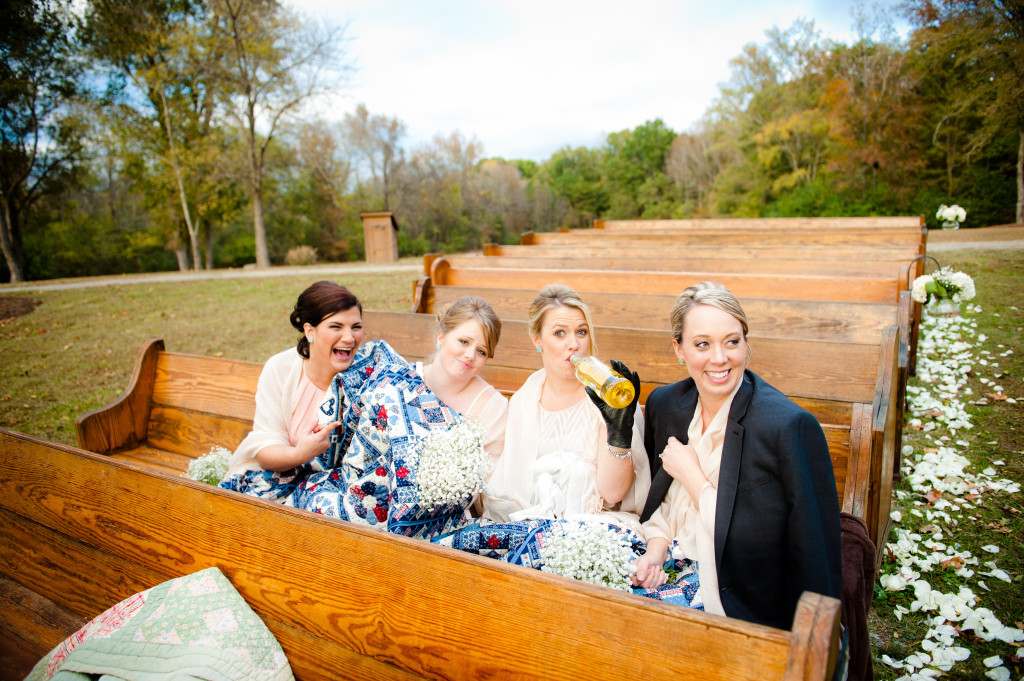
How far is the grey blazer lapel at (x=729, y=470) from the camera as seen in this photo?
169 cm

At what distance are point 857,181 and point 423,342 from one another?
949 inches

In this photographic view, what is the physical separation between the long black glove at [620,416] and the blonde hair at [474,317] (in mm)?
615

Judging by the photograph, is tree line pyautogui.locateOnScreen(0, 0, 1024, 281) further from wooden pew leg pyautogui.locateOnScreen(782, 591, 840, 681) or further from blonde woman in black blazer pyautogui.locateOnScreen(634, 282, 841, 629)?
wooden pew leg pyautogui.locateOnScreen(782, 591, 840, 681)

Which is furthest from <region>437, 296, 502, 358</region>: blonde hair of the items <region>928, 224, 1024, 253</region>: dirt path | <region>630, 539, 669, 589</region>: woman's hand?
<region>928, 224, 1024, 253</region>: dirt path

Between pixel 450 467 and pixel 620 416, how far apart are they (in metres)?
0.64

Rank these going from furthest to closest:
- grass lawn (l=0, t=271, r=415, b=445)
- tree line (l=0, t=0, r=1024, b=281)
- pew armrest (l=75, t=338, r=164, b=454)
Result: tree line (l=0, t=0, r=1024, b=281) < grass lawn (l=0, t=271, r=415, b=445) < pew armrest (l=75, t=338, r=164, b=454)

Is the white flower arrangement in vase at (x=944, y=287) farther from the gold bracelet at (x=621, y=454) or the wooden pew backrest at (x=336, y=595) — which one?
the wooden pew backrest at (x=336, y=595)

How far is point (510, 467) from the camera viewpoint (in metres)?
2.38

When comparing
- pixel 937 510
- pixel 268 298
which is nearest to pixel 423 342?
pixel 937 510

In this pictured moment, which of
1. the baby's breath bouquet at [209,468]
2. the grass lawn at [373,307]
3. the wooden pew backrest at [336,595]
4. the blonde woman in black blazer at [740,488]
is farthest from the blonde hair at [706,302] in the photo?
the baby's breath bouquet at [209,468]

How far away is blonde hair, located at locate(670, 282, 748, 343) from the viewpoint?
1.81 meters

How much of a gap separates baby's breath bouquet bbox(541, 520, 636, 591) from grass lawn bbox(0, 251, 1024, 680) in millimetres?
1503

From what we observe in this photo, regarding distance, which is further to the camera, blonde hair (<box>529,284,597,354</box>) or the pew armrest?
the pew armrest

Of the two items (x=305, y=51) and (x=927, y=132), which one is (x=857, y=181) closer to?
(x=927, y=132)
